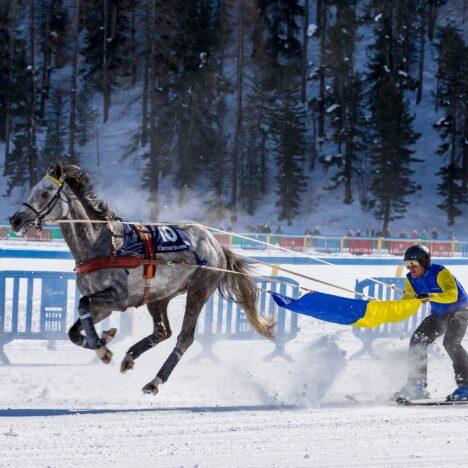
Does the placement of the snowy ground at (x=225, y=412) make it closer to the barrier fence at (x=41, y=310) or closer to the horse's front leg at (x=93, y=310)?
the barrier fence at (x=41, y=310)

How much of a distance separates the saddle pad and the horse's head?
0.70 metres

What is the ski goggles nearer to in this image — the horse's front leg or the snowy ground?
the snowy ground

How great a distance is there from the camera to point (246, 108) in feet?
151

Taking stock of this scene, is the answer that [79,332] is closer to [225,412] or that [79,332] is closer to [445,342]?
[225,412]

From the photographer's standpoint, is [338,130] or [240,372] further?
[338,130]

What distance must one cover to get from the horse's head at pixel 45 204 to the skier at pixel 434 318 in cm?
369

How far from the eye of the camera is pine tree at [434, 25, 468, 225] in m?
43.7

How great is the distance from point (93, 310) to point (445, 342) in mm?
3870

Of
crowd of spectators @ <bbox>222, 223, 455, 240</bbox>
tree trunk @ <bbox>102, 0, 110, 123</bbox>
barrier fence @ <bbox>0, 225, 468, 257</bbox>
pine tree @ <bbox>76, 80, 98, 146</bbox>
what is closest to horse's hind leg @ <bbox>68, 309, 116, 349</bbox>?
barrier fence @ <bbox>0, 225, 468, 257</bbox>

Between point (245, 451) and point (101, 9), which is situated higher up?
point (101, 9)

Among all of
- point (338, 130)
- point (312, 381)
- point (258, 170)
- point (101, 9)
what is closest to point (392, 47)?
point (338, 130)

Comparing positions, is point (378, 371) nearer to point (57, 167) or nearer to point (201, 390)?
point (201, 390)

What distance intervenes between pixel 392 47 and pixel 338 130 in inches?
376

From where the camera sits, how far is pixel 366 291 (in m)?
11.3
